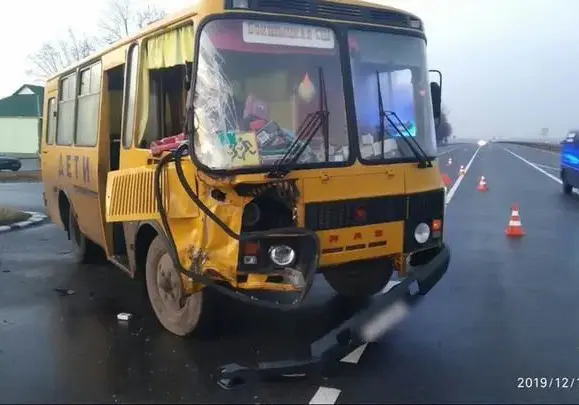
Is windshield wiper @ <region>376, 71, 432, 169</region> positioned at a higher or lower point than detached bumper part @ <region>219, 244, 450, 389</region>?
higher

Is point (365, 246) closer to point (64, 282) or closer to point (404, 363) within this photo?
point (404, 363)

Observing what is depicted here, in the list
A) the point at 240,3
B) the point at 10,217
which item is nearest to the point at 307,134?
the point at 240,3

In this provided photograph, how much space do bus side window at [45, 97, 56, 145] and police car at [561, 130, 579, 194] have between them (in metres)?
14.0

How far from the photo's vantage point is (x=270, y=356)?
5.14 m

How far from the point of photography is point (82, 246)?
8.98 m

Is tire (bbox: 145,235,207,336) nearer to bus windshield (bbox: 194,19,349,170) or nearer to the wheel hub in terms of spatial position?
the wheel hub

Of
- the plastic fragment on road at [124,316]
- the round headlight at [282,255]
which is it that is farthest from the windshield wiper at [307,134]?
the plastic fragment on road at [124,316]

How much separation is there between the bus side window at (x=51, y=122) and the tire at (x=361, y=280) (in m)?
5.18

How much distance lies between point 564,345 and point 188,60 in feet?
13.0

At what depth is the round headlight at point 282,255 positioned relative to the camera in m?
4.70

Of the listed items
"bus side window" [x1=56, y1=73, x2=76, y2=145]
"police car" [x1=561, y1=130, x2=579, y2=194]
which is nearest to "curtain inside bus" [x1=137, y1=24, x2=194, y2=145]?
"bus side window" [x1=56, y1=73, x2=76, y2=145]
